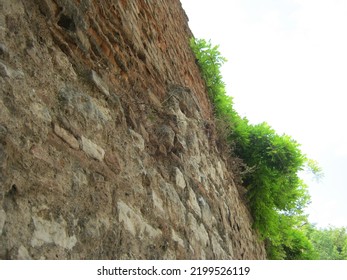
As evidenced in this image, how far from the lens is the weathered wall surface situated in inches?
70.6

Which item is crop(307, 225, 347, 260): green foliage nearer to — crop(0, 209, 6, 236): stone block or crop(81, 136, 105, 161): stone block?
crop(81, 136, 105, 161): stone block

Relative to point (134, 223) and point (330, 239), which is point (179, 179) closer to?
point (134, 223)

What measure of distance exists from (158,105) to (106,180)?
5.52 ft

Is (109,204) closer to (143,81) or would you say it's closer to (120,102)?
(120,102)

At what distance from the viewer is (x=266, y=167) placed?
6.54 metres

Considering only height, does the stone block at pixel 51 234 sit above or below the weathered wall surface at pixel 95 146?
below

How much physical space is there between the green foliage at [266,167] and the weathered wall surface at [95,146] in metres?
2.01

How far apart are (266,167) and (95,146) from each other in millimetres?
4743

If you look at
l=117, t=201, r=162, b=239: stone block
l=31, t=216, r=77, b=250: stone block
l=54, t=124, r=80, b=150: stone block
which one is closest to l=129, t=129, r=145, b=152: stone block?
l=117, t=201, r=162, b=239: stone block

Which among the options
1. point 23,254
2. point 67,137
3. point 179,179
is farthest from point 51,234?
point 179,179

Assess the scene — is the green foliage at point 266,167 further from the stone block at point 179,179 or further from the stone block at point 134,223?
the stone block at point 134,223

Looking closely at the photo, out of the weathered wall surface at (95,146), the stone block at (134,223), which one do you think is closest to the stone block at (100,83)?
the weathered wall surface at (95,146)

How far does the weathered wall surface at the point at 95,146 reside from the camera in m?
1.79
